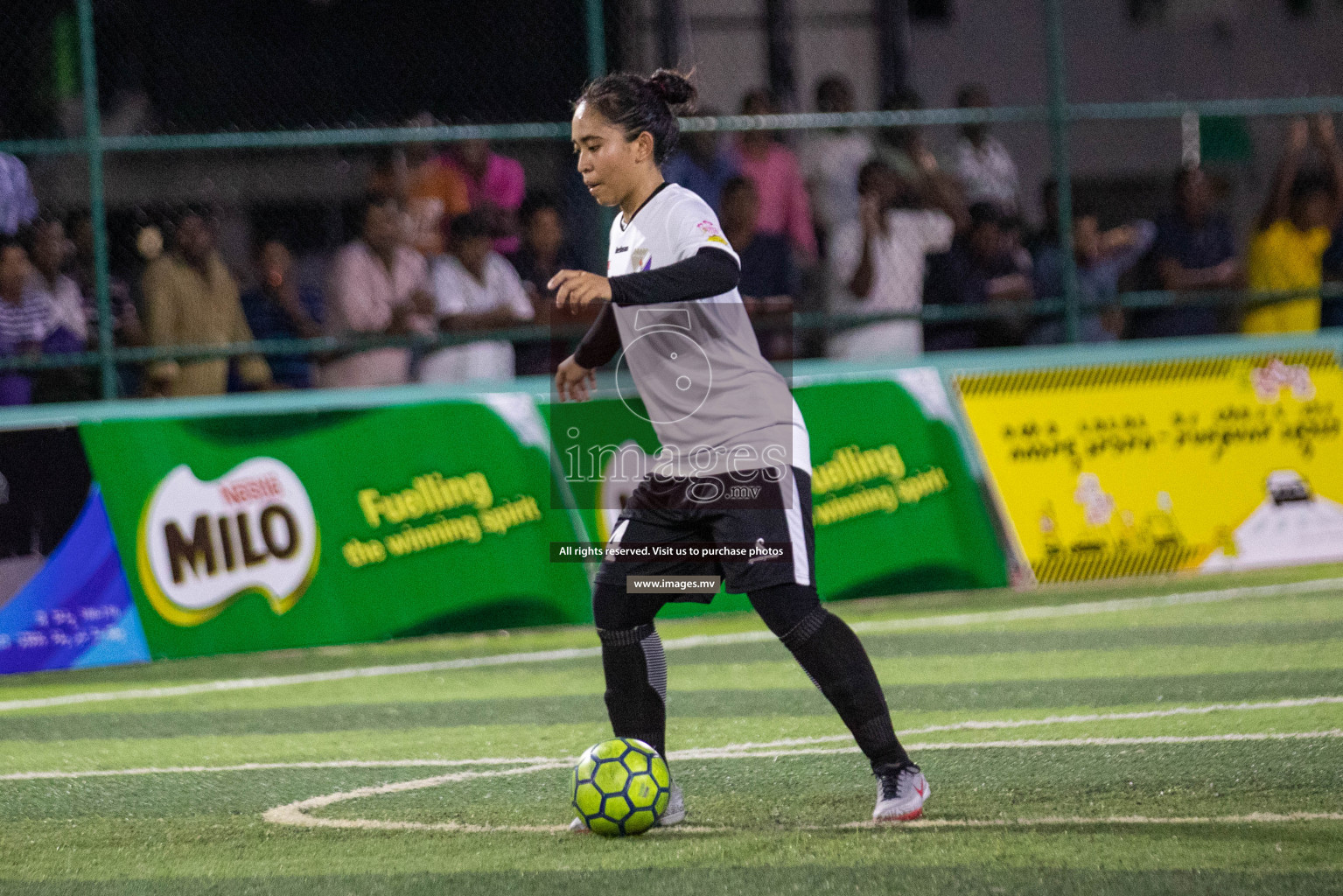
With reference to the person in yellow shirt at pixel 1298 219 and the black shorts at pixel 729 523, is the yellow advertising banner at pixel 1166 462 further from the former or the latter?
the black shorts at pixel 729 523

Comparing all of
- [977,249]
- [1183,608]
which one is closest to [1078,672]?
[1183,608]

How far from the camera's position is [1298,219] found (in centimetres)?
1259

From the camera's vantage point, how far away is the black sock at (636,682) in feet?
16.0

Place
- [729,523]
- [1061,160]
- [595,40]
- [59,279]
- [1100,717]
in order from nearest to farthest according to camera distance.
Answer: [729,523] < [1100,717] < [59,279] < [595,40] < [1061,160]

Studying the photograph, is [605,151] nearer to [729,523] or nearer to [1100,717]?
[729,523]

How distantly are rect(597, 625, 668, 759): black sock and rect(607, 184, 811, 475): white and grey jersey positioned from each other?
1.54 ft

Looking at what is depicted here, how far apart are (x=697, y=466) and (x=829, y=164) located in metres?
6.98

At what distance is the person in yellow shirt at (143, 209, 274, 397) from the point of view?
398 inches

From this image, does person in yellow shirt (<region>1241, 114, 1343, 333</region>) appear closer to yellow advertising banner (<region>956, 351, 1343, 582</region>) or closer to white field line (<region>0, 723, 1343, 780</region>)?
yellow advertising banner (<region>956, 351, 1343, 582</region>)

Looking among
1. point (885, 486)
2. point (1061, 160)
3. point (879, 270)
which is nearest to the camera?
point (885, 486)

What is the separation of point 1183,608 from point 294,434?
4576 mm

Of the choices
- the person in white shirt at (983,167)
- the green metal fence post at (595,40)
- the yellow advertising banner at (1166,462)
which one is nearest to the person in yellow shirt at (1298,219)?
the yellow advertising banner at (1166,462)

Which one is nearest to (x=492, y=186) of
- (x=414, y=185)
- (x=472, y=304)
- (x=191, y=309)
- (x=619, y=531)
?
(x=414, y=185)

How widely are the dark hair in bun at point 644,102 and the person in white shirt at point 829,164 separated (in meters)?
6.35
